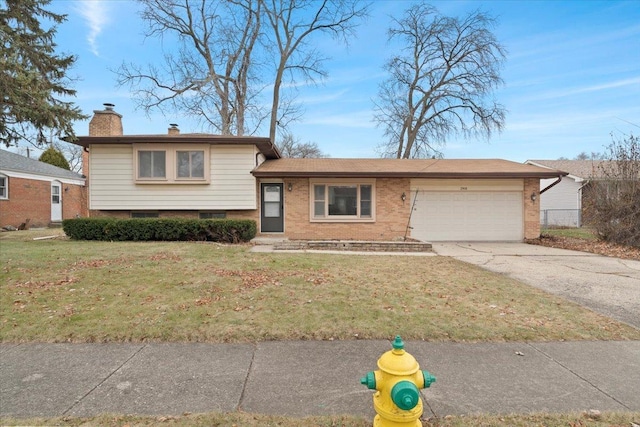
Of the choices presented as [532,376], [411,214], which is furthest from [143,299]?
[411,214]

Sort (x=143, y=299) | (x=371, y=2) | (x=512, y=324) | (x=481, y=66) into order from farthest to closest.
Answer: (x=481, y=66) → (x=371, y=2) → (x=143, y=299) → (x=512, y=324)

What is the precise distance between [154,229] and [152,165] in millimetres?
2910

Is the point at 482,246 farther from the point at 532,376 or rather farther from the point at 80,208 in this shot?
the point at 80,208

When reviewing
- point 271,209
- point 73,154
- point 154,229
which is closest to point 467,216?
point 271,209

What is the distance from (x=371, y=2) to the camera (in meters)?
23.7

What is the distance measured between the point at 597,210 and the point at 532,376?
12.1 meters

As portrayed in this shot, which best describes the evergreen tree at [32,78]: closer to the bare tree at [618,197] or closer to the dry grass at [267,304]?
the dry grass at [267,304]

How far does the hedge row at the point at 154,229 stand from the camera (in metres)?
11.7

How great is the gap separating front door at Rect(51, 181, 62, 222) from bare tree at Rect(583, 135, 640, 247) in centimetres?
2859

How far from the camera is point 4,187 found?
61.5 feet

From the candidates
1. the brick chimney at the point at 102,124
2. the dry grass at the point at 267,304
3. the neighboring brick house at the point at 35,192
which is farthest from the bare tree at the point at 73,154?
the dry grass at the point at 267,304

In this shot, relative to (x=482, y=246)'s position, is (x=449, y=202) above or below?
above

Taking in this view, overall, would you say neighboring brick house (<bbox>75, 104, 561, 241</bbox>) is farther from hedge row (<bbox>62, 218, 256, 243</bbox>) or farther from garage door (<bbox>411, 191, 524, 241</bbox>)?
hedge row (<bbox>62, 218, 256, 243</bbox>)

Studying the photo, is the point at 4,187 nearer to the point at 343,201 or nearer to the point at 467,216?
the point at 343,201
